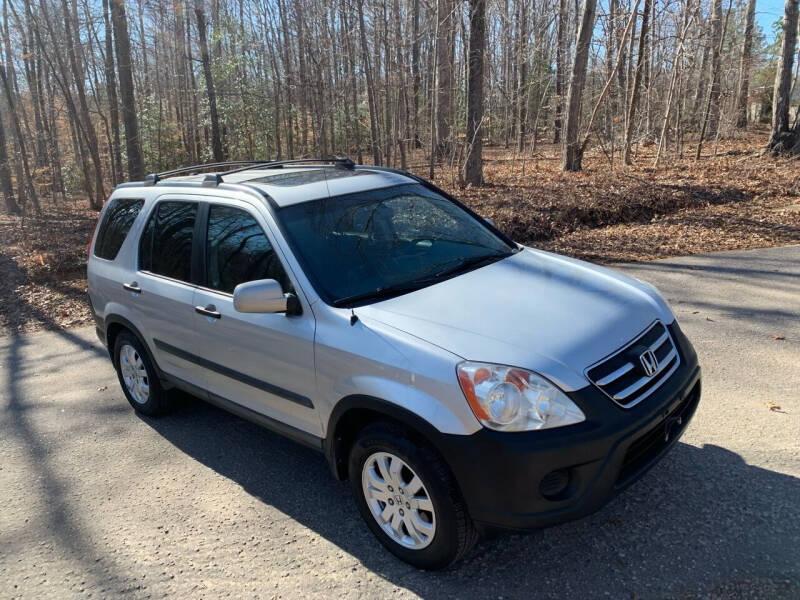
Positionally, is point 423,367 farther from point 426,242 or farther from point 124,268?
point 124,268

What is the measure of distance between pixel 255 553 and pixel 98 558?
0.84 metres

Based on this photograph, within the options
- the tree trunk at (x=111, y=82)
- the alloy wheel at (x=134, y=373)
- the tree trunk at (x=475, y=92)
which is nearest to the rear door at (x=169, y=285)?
the alloy wheel at (x=134, y=373)

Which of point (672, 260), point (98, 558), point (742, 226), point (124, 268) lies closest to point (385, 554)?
point (98, 558)

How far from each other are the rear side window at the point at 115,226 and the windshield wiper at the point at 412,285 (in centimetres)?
240

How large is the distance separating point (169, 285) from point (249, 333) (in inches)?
39.1

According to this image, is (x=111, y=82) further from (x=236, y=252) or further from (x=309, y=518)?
(x=309, y=518)

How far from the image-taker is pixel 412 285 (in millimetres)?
3260

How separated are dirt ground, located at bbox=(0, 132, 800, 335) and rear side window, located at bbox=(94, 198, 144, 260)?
325 cm

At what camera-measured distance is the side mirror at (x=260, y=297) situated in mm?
3018

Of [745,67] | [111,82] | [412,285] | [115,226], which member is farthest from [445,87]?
[412,285]

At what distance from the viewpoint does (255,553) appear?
3.10 m

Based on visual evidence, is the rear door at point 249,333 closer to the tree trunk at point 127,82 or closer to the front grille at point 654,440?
the front grille at point 654,440

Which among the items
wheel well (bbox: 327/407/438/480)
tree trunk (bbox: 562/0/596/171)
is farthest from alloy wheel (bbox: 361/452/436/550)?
tree trunk (bbox: 562/0/596/171)

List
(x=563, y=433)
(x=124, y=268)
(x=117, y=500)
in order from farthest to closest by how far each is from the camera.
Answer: (x=124, y=268) → (x=117, y=500) → (x=563, y=433)
